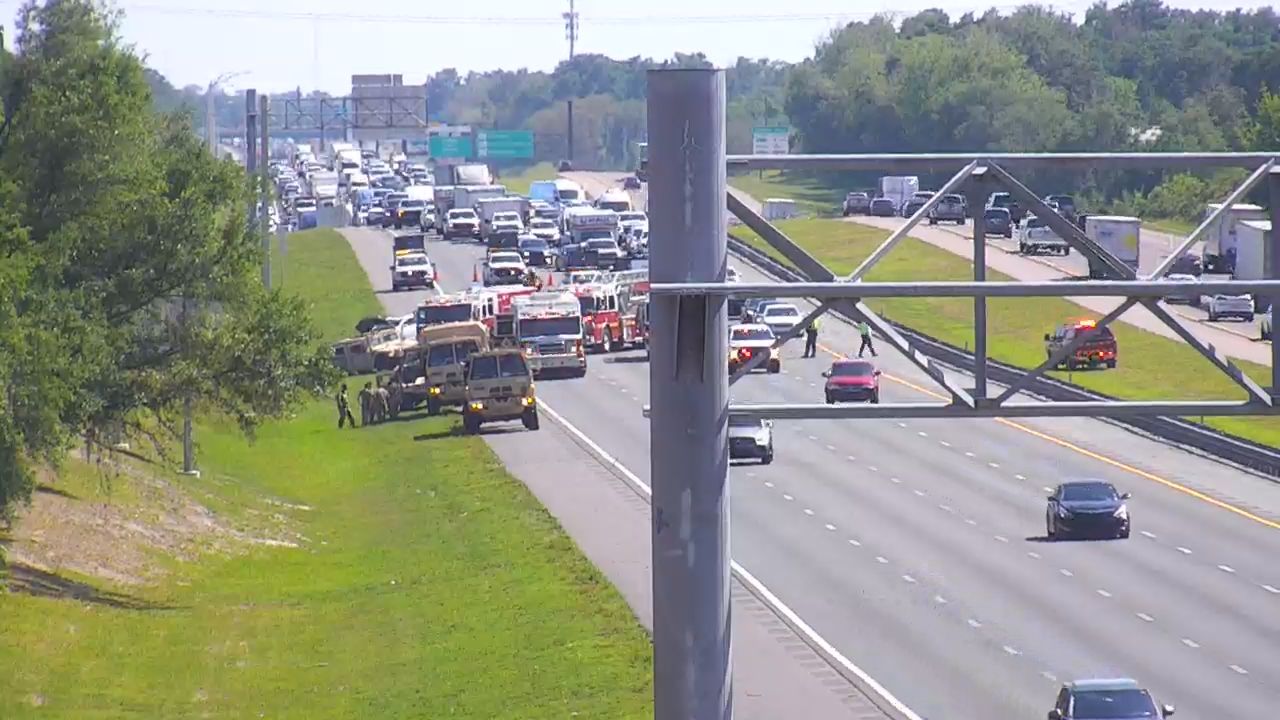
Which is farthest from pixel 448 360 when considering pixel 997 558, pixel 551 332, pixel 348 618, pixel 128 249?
pixel 348 618

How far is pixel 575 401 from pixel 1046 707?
38.7 metres

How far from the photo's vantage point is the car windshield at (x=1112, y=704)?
2152 cm

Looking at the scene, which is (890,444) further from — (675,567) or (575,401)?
(675,567)

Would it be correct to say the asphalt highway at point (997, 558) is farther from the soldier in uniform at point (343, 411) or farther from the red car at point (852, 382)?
the soldier in uniform at point (343, 411)

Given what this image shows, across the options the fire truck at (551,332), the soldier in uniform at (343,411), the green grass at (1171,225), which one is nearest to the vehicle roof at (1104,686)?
the green grass at (1171,225)

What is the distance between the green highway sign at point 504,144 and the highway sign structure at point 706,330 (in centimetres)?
16261

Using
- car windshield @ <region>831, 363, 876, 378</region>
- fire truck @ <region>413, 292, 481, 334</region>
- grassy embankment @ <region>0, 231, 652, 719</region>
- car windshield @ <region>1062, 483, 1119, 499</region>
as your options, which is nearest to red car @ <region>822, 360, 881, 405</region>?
car windshield @ <region>831, 363, 876, 378</region>

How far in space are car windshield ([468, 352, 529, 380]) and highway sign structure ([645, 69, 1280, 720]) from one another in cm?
4612

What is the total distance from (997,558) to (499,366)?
887 inches

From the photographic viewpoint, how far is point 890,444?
53.3 metres

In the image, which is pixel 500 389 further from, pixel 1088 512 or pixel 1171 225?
pixel 1088 512

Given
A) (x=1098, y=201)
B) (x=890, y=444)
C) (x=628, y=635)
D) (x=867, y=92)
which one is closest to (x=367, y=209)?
(x=867, y=92)

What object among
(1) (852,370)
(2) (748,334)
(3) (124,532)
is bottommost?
(3) (124,532)

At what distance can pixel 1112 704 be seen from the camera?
21.6 meters
